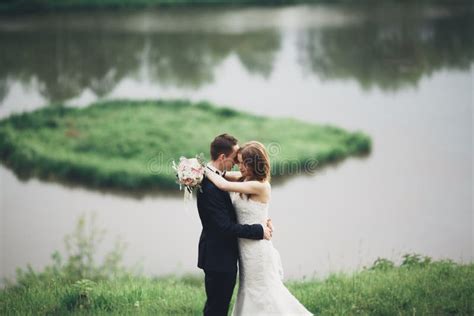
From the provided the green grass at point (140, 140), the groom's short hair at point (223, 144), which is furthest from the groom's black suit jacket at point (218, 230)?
the green grass at point (140, 140)

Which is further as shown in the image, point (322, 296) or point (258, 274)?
point (322, 296)

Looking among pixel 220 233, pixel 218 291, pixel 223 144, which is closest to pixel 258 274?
pixel 218 291

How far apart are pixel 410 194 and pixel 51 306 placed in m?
6.77

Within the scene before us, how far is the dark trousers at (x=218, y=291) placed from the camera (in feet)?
13.3

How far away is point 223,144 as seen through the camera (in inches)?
160

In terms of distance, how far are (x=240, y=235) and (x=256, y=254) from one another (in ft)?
0.77

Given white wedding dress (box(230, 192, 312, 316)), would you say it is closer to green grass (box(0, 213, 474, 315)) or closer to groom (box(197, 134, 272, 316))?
groom (box(197, 134, 272, 316))

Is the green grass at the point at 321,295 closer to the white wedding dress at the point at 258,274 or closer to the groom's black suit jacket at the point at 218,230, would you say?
the white wedding dress at the point at 258,274

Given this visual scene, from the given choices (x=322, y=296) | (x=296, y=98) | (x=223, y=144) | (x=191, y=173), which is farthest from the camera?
(x=296, y=98)

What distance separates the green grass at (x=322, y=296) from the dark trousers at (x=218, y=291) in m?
0.81

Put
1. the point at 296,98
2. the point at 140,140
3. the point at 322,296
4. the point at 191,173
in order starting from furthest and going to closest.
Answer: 1. the point at 296,98
2. the point at 140,140
3. the point at 322,296
4. the point at 191,173

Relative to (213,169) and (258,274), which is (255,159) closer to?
(213,169)

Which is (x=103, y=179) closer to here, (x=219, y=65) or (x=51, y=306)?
(x=219, y=65)

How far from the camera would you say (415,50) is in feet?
42.3
